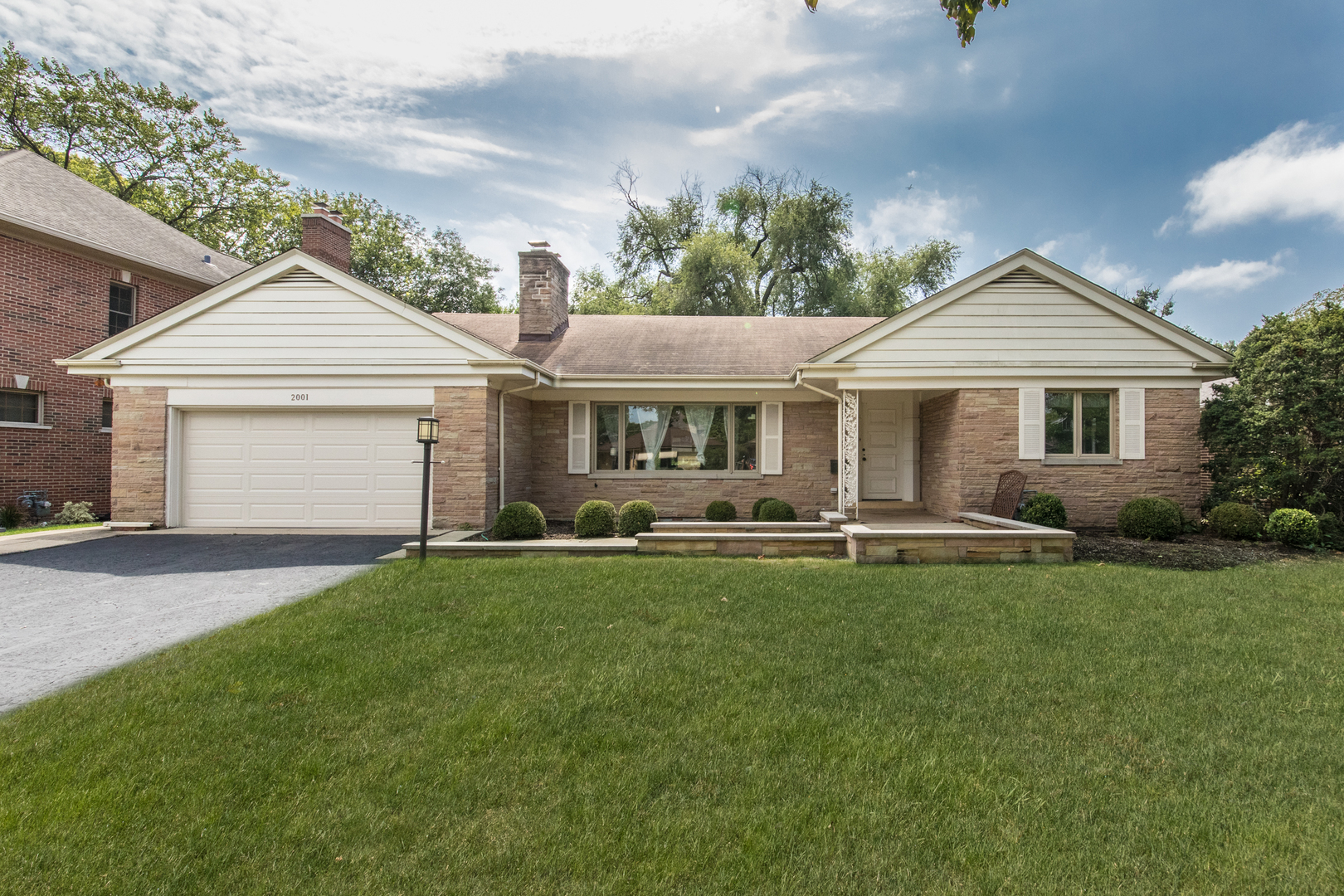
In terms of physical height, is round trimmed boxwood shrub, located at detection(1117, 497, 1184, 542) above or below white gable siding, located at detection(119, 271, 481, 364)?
below

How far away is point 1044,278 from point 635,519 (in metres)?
8.00

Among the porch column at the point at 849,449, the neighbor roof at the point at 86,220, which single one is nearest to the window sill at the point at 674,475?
the porch column at the point at 849,449

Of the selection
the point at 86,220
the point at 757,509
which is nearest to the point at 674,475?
the point at 757,509

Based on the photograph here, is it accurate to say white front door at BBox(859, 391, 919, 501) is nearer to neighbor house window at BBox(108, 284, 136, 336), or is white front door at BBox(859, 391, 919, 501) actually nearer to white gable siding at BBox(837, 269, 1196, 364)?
white gable siding at BBox(837, 269, 1196, 364)

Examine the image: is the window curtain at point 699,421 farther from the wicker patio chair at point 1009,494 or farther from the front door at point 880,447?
the wicker patio chair at point 1009,494

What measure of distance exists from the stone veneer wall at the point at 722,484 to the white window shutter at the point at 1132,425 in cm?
469

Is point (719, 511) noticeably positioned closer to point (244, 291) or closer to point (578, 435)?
point (578, 435)

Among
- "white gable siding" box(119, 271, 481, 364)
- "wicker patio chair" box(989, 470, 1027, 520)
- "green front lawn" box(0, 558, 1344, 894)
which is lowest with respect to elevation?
"green front lawn" box(0, 558, 1344, 894)

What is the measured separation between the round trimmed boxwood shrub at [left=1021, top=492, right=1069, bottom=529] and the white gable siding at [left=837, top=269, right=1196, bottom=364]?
2483mm

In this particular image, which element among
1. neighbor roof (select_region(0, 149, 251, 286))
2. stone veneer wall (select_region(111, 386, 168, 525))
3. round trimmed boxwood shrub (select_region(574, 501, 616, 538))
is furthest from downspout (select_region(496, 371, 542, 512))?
neighbor roof (select_region(0, 149, 251, 286))

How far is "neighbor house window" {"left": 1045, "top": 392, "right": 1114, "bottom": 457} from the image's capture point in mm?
10211

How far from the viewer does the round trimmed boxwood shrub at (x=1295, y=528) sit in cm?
858

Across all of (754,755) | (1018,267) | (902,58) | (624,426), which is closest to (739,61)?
(902,58)

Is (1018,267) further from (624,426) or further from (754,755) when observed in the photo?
(754,755)
